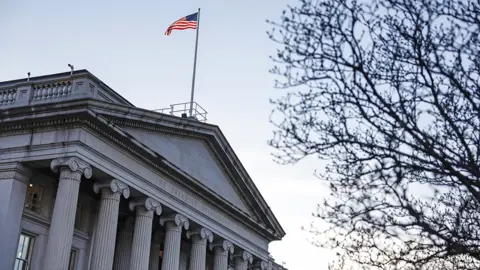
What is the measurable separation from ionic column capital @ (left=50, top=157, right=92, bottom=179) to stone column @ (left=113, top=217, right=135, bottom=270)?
25.3ft

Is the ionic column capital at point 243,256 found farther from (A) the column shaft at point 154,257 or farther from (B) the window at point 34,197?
(B) the window at point 34,197

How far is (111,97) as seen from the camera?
2809 centimetres

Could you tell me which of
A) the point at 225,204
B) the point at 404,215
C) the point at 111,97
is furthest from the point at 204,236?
the point at 404,215

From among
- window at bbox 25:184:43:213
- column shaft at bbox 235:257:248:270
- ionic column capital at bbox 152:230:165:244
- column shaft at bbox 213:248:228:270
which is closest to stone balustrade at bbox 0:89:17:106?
window at bbox 25:184:43:213

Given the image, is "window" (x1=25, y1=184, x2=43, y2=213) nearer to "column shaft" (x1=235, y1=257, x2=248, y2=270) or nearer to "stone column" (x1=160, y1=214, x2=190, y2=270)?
"stone column" (x1=160, y1=214, x2=190, y2=270)

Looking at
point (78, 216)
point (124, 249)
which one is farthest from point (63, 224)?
point (124, 249)

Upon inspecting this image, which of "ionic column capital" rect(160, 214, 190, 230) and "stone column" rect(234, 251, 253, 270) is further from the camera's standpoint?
"stone column" rect(234, 251, 253, 270)

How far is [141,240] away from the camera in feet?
93.6

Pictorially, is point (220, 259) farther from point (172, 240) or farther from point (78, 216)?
point (78, 216)

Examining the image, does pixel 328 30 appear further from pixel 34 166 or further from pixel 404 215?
pixel 34 166

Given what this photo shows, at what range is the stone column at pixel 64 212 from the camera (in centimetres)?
2342

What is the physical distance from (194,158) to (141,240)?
6.39 metres

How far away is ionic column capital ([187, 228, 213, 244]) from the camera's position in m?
33.5

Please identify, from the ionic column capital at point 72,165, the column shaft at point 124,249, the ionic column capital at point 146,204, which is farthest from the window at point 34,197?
the column shaft at point 124,249
